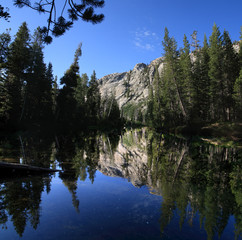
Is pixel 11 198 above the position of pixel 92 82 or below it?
below

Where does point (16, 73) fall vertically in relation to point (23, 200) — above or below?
above

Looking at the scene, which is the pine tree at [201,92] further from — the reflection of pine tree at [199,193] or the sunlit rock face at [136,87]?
the sunlit rock face at [136,87]

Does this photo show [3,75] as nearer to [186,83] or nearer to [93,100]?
[93,100]

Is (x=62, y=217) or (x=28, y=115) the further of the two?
(x=28, y=115)

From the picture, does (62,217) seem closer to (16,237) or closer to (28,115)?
(16,237)

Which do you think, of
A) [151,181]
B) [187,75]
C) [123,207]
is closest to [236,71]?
[187,75]

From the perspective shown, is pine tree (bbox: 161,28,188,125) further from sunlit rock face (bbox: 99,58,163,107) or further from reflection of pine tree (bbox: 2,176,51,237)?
sunlit rock face (bbox: 99,58,163,107)

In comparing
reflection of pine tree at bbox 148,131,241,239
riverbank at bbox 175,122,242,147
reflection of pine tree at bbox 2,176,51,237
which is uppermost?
riverbank at bbox 175,122,242,147

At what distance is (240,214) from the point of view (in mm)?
4367

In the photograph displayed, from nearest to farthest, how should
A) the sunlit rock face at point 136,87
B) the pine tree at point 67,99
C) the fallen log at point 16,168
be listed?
1. the fallen log at point 16,168
2. the pine tree at point 67,99
3. the sunlit rock face at point 136,87

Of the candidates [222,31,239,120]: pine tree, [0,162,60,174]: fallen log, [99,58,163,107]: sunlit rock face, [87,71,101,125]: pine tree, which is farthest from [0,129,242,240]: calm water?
[99,58,163,107]: sunlit rock face

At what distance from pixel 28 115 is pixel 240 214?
3437 cm

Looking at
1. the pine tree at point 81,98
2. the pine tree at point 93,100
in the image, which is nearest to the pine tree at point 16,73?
the pine tree at point 81,98

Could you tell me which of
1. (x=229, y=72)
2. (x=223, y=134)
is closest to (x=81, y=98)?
(x=229, y=72)
